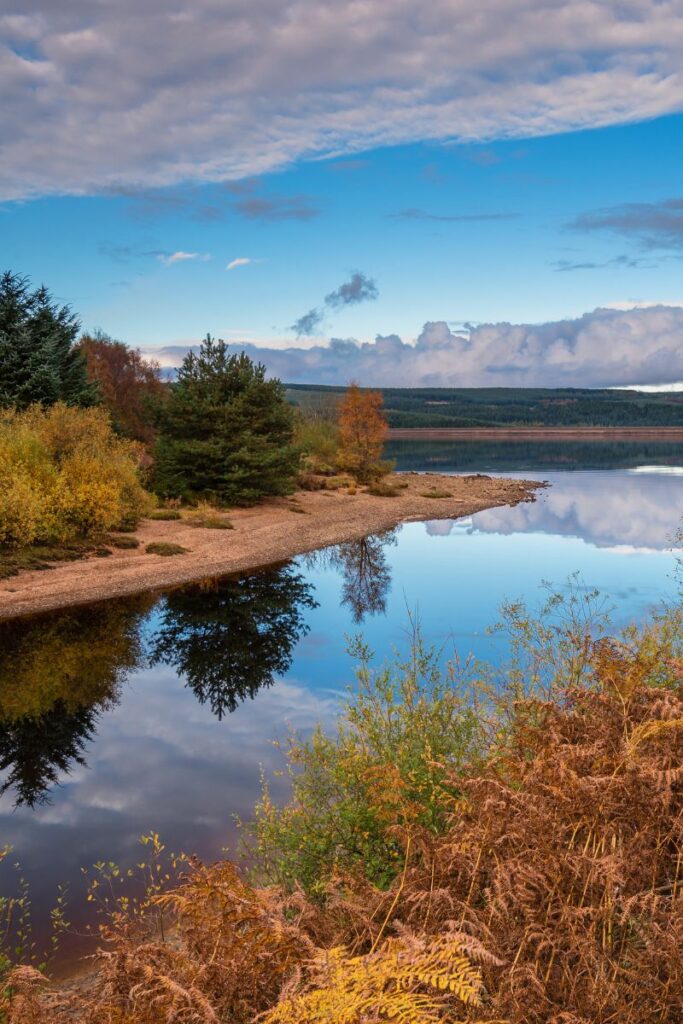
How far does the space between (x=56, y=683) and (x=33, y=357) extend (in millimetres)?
23737

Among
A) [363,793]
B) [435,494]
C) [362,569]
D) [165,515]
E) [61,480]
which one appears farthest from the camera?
[435,494]

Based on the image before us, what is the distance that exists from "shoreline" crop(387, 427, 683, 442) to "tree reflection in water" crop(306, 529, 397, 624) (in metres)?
130

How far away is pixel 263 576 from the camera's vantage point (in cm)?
2728

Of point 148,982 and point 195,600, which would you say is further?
point 195,600

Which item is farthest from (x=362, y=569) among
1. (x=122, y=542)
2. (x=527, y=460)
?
(x=527, y=460)

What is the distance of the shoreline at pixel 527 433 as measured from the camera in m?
167

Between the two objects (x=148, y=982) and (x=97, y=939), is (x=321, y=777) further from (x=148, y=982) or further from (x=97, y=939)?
(x=148, y=982)

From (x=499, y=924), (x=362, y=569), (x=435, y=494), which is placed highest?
(x=499, y=924)

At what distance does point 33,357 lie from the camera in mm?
35656

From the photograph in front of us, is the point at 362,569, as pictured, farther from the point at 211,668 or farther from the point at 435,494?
the point at 435,494

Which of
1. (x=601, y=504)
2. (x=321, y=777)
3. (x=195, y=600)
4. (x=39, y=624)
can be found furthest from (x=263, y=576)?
(x=601, y=504)

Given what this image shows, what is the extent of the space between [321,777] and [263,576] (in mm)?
19677

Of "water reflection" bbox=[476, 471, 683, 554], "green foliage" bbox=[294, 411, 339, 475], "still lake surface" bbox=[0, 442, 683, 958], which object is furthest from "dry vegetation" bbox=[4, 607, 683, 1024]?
"green foliage" bbox=[294, 411, 339, 475]

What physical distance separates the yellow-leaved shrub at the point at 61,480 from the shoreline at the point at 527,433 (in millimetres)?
132733
